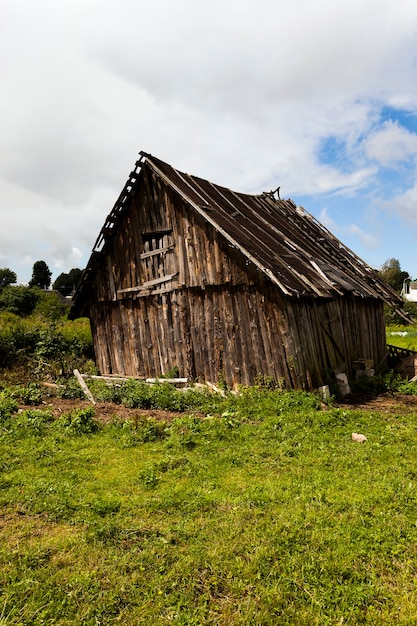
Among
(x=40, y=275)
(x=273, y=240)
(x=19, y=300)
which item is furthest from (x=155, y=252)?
(x=40, y=275)

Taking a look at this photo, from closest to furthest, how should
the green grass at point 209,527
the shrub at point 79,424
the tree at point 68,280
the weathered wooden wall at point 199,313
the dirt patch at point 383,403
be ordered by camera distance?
the green grass at point 209,527 → the shrub at point 79,424 → the dirt patch at point 383,403 → the weathered wooden wall at point 199,313 → the tree at point 68,280

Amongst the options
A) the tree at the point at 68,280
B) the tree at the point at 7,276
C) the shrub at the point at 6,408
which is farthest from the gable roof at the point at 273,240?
the tree at the point at 68,280

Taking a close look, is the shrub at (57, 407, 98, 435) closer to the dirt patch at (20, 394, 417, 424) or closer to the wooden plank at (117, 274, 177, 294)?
the dirt patch at (20, 394, 417, 424)

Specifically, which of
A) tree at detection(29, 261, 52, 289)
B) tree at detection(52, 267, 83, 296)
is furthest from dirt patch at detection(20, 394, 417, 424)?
tree at detection(52, 267, 83, 296)

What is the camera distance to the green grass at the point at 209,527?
3.86 meters

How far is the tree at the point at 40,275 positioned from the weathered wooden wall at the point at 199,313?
65.0 m

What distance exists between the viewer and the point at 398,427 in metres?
8.91

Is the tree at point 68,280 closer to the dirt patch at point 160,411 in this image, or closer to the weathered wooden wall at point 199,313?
the weathered wooden wall at point 199,313

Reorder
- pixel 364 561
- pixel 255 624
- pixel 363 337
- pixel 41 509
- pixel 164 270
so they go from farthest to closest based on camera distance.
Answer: pixel 363 337 → pixel 164 270 → pixel 41 509 → pixel 364 561 → pixel 255 624

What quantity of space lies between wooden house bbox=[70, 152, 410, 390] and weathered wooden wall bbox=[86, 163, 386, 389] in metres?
0.04

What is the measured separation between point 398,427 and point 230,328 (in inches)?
208

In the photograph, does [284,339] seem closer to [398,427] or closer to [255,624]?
[398,427]

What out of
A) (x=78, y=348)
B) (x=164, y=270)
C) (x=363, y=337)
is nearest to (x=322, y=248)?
(x=363, y=337)

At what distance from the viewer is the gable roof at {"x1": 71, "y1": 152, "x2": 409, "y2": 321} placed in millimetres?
11484
